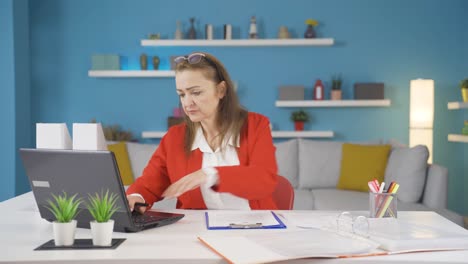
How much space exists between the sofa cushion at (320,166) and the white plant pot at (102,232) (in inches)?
139

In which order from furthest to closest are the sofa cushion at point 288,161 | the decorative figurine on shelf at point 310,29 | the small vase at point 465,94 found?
1. the decorative figurine on shelf at point 310,29
2. the small vase at point 465,94
3. the sofa cushion at point 288,161

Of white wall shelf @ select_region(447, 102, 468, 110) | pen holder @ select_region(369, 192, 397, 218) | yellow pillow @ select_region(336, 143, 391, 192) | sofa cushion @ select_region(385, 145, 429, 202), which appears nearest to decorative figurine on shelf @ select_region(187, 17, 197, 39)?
yellow pillow @ select_region(336, 143, 391, 192)

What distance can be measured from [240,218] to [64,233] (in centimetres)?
57

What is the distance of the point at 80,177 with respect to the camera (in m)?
1.57

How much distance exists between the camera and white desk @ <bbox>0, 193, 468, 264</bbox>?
1.35 m

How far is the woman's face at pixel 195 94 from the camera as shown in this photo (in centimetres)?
218

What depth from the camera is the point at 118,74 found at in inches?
224

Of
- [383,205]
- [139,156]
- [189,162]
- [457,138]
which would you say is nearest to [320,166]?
[457,138]

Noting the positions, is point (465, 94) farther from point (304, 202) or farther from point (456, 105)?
point (304, 202)

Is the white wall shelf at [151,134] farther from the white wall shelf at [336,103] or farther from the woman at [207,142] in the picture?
the woman at [207,142]

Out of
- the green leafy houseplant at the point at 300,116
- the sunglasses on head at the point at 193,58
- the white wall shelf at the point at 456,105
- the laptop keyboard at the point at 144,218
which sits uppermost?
the sunglasses on head at the point at 193,58

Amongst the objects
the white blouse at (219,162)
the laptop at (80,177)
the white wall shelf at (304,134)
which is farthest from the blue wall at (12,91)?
the laptop at (80,177)

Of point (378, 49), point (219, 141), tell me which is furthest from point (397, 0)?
point (219, 141)

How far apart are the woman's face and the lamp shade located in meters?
3.60
